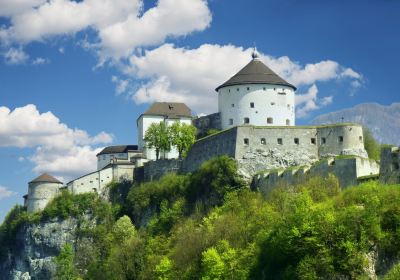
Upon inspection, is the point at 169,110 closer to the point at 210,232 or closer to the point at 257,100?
the point at 257,100

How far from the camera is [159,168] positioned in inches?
3071

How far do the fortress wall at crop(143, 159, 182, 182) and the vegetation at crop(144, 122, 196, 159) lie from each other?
1.27m

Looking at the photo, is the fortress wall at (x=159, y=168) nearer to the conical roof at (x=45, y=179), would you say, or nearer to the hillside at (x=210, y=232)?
the hillside at (x=210, y=232)

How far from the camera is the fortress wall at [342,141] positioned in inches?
2510

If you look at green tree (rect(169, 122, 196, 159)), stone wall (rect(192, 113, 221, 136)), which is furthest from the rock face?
stone wall (rect(192, 113, 221, 136))

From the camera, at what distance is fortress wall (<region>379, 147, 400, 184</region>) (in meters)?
48.5

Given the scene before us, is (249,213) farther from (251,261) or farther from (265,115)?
(265,115)

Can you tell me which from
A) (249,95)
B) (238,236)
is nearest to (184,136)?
(249,95)

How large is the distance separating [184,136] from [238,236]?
25.2 meters

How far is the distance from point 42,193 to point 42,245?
6.17 m

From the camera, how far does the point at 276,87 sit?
73938 millimetres

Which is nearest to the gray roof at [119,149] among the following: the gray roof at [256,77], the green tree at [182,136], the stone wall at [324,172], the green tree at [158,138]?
the green tree at [158,138]

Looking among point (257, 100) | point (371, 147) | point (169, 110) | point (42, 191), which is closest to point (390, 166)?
point (371, 147)

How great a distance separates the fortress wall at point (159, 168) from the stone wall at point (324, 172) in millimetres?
15287
